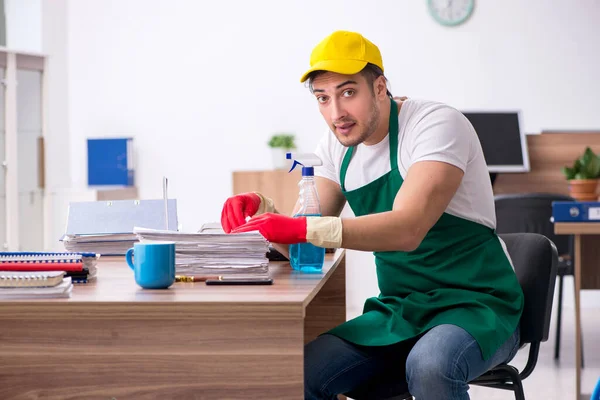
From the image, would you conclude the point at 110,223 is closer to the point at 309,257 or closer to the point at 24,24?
the point at 309,257

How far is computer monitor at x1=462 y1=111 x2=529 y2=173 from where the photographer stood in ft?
16.3

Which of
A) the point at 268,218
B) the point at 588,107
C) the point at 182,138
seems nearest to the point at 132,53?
the point at 182,138

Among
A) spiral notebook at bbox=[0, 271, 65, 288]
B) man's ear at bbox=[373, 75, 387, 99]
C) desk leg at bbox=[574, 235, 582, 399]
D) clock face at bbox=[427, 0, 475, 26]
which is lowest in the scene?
desk leg at bbox=[574, 235, 582, 399]

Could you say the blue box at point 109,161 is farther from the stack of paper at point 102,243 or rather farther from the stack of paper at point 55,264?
the stack of paper at point 55,264

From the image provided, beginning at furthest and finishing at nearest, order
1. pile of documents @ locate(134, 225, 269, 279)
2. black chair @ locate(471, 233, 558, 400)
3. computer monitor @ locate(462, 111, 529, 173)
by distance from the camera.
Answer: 1. computer monitor @ locate(462, 111, 529, 173)
2. black chair @ locate(471, 233, 558, 400)
3. pile of documents @ locate(134, 225, 269, 279)

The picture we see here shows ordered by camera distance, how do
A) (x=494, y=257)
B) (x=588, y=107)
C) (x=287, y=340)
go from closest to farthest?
(x=287, y=340)
(x=494, y=257)
(x=588, y=107)

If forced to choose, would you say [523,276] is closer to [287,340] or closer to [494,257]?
[494,257]

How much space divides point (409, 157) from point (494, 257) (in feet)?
0.96

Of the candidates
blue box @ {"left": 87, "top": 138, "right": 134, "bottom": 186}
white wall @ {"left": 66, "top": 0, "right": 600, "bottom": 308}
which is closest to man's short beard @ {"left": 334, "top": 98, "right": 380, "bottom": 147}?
white wall @ {"left": 66, "top": 0, "right": 600, "bottom": 308}

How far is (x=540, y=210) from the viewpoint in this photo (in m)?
4.12

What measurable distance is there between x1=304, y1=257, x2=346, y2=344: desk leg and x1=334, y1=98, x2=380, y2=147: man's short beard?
1.78 feet

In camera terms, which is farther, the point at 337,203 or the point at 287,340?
the point at 337,203

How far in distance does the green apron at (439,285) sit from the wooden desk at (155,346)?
46cm

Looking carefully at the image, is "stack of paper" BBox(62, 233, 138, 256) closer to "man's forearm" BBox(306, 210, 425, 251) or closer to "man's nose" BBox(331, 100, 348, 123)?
"man's nose" BBox(331, 100, 348, 123)
